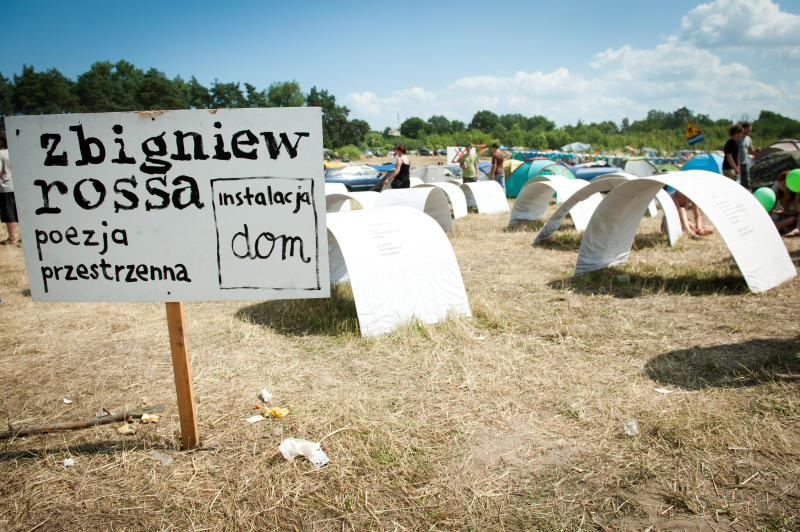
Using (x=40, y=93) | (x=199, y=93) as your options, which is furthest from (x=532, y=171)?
(x=199, y=93)

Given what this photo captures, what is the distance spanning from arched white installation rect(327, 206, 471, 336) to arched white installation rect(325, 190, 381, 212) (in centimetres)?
242

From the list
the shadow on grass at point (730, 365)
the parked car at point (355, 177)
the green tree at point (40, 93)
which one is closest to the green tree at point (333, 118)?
the green tree at point (40, 93)

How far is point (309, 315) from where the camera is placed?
476cm

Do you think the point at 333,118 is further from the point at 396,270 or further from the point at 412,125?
the point at 396,270

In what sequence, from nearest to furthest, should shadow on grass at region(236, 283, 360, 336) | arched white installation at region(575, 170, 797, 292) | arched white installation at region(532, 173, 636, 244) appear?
shadow on grass at region(236, 283, 360, 336) < arched white installation at region(575, 170, 797, 292) < arched white installation at region(532, 173, 636, 244)

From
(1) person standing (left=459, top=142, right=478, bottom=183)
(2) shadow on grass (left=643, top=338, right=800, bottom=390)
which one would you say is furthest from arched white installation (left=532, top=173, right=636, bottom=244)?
(1) person standing (left=459, top=142, right=478, bottom=183)

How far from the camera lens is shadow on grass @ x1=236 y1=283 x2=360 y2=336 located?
4430mm

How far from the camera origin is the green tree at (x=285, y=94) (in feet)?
330

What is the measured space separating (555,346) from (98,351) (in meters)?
3.98

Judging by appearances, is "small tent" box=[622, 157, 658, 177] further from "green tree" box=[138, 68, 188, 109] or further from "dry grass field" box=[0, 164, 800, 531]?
"green tree" box=[138, 68, 188, 109]

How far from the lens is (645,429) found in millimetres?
2664

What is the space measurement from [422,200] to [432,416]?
6.55 m

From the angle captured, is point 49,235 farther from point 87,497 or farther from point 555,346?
point 555,346

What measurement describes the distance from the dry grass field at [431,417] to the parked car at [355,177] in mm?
14246
